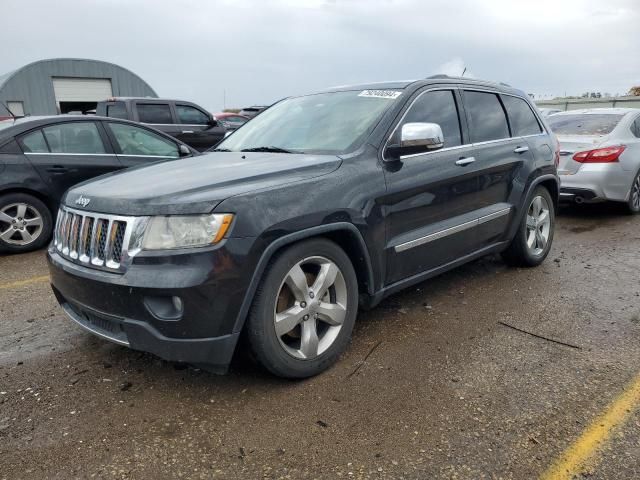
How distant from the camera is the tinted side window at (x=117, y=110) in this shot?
38.2ft

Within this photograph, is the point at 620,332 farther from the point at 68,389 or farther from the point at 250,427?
the point at 68,389

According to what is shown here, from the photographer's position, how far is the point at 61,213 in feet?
10.6

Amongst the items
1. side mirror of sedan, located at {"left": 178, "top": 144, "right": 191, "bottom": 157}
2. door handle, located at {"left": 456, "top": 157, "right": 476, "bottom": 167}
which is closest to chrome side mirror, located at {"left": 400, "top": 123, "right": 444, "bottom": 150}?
door handle, located at {"left": 456, "top": 157, "right": 476, "bottom": 167}

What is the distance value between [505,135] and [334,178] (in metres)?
2.29

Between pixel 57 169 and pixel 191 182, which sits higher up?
pixel 191 182

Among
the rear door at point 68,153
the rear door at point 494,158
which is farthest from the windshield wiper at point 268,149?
the rear door at point 68,153

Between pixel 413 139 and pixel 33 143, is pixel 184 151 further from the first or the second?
pixel 413 139

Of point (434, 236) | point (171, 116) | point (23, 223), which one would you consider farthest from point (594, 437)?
point (171, 116)

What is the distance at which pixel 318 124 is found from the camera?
12.5 feet

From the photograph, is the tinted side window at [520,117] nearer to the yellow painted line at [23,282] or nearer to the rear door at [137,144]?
the rear door at [137,144]

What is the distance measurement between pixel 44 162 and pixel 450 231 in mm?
4729

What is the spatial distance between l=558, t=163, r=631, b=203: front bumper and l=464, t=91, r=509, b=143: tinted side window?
3020 mm

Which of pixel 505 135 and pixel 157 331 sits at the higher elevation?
pixel 505 135

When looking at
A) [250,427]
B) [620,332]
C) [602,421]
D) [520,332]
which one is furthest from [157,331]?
[620,332]
